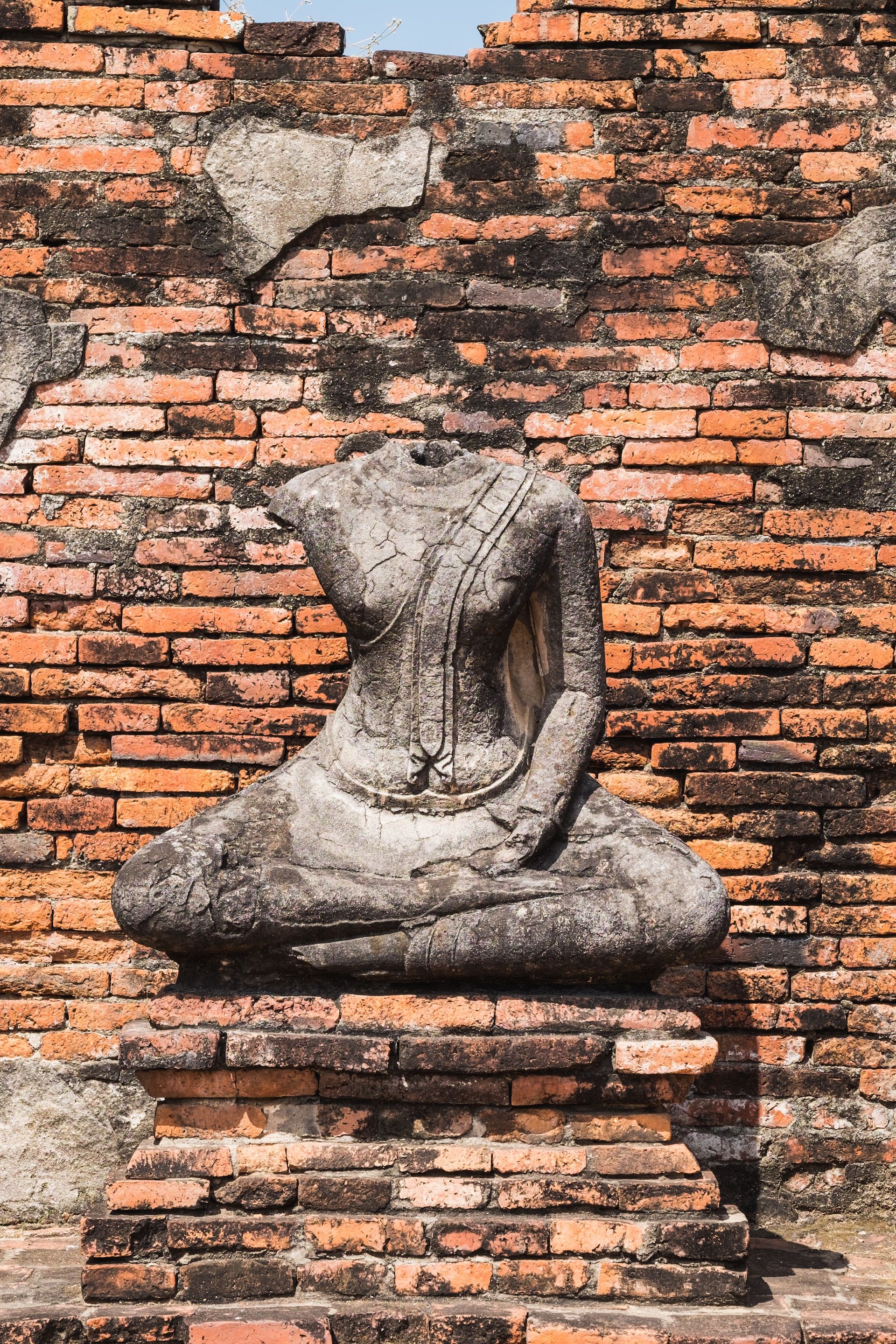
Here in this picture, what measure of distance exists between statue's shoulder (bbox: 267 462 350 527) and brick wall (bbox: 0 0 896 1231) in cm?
68

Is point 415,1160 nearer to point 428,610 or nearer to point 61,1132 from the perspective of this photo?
point 428,610

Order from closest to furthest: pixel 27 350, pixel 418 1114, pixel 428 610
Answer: pixel 418 1114, pixel 428 610, pixel 27 350

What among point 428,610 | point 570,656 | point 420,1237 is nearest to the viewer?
point 420,1237

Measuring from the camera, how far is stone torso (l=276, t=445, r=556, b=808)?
3691mm

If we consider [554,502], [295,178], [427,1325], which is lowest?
[427,1325]

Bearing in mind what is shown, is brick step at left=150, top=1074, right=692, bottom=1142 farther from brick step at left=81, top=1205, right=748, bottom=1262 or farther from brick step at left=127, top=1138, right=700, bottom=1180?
brick step at left=81, top=1205, right=748, bottom=1262

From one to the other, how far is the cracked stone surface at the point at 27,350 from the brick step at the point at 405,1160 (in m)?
2.22

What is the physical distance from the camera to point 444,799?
3688mm

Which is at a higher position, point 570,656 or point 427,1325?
point 570,656

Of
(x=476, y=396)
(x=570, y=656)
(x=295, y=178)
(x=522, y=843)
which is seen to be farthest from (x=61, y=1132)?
(x=295, y=178)

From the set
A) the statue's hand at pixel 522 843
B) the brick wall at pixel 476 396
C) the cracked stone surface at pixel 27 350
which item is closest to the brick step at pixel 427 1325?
the statue's hand at pixel 522 843

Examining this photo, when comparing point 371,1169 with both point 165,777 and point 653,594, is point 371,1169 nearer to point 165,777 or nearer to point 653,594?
point 165,777

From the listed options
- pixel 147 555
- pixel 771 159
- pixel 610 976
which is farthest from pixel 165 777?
pixel 771 159

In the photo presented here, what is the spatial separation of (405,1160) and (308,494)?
1602mm
